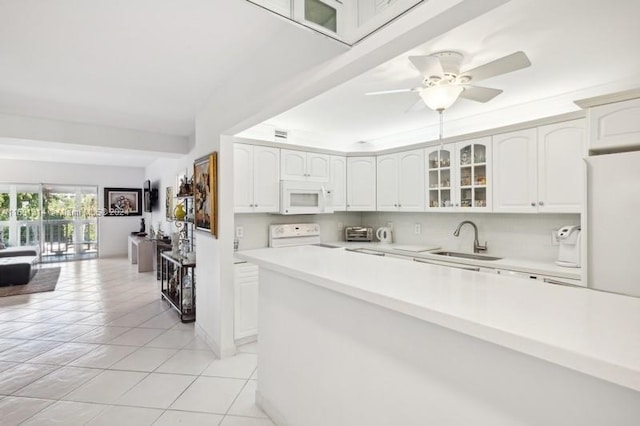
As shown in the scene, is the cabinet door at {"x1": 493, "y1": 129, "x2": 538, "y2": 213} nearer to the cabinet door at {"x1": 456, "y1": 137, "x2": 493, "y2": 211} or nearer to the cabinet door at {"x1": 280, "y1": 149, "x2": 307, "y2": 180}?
the cabinet door at {"x1": 456, "y1": 137, "x2": 493, "y2": 211}

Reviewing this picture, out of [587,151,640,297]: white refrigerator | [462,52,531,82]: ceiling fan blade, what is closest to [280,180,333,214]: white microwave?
[462,52,531,82]: ceiling fan blade

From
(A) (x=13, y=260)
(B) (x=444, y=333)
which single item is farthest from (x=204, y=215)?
(A) (x=13, y=260)

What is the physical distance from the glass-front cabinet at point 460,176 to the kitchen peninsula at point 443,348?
2.07m

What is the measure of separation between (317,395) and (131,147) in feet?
13.7

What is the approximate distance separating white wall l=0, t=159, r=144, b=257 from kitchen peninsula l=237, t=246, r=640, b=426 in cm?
885

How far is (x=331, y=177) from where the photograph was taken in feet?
14.7

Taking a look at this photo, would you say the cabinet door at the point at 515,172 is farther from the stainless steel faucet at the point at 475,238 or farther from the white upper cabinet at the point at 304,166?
the white upper cabinet at the point at 304,166

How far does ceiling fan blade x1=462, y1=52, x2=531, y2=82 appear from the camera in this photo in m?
1.83

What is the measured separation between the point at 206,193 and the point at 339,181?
1.93 meters

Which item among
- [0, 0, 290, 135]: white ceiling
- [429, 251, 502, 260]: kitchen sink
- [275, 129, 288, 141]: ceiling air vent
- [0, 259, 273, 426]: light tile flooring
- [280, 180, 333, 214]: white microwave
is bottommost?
[0, 259, 273, 426]: light tile flooring

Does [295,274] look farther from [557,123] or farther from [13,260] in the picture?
[13,260]

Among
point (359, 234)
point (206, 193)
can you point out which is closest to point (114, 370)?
point (206, 193)

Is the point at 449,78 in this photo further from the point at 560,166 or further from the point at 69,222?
the point at 69,222

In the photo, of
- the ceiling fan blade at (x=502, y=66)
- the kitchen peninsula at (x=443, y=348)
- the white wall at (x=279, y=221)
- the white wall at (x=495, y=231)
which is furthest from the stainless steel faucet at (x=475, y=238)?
the kitchen peninsula at (x=443, y=348)
